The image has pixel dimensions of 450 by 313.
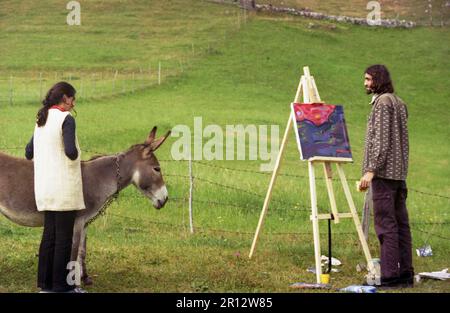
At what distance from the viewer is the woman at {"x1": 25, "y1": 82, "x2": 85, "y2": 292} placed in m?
8.81

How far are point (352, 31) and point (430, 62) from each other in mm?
8120

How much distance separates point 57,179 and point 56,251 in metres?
0.81

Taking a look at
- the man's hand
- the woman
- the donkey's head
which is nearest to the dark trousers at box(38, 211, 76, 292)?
the woman

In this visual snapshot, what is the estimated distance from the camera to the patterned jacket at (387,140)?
10000 mm

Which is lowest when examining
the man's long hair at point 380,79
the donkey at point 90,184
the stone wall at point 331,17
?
the donkey at point 90,184

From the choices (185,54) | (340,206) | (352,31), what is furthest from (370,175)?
(352,31)
